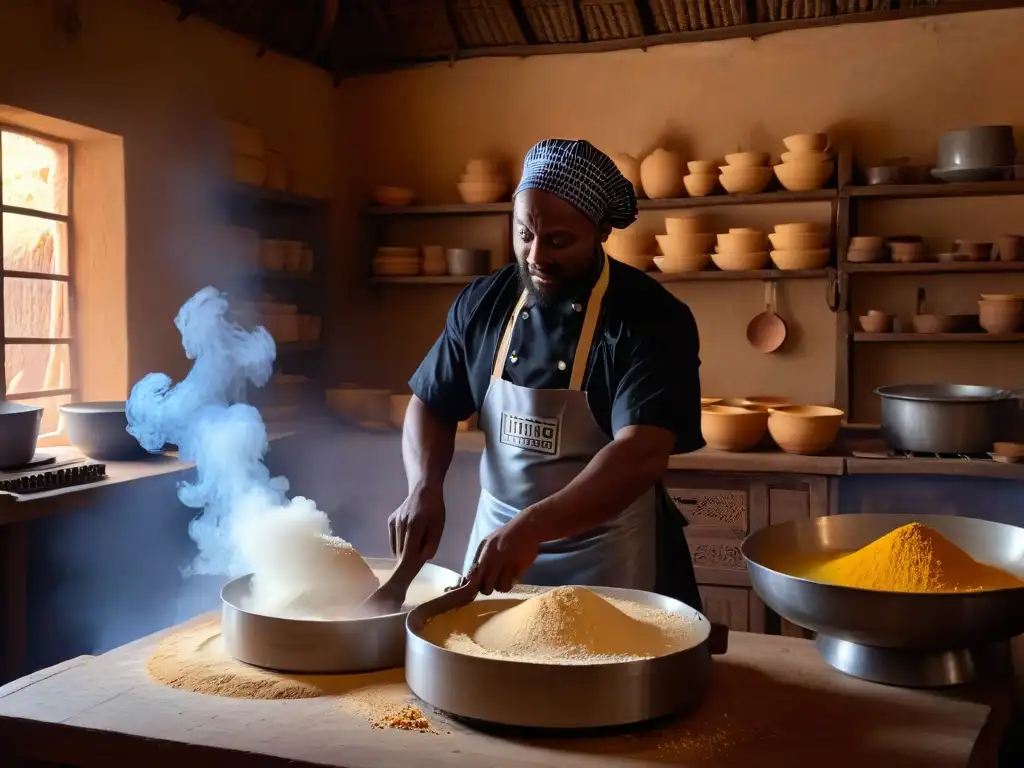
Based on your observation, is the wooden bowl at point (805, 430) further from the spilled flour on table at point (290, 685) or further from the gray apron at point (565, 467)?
the spilled flour on table at point (290, 685)

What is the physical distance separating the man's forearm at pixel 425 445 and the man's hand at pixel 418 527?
0.16m

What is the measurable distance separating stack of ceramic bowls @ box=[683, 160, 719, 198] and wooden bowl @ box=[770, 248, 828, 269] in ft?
1.43

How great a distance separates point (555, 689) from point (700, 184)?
3.54 meters

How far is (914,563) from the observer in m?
1.44

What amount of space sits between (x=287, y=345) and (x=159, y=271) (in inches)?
29.5

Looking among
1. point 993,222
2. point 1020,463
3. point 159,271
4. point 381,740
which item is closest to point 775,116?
point 993,222

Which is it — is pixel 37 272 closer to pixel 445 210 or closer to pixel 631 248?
pixel 445 210

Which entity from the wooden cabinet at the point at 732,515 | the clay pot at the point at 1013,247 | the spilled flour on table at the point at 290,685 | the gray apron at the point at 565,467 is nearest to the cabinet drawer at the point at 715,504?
the wooden cabinet at the point at 732,515

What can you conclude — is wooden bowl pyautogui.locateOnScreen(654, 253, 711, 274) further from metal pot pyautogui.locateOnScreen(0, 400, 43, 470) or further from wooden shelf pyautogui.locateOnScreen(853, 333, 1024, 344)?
metal pot pyautogui.locateOnScreen(0, 400, 43, 470)

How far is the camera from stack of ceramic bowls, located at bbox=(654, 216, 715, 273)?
4406mm

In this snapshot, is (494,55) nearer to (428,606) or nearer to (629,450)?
(629,450)

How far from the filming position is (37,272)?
3496mm

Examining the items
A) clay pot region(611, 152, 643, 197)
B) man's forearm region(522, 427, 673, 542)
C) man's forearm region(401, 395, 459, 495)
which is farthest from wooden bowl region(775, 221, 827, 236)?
man's forearm region(522, 427, 673, 542)

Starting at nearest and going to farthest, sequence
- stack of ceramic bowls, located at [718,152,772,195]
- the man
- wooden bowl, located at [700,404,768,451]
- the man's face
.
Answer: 1. the man
2. the man's face
3. wooden bowl, located at [700,404,768,451]
4. stack of ceramic bowls, located at [718,152,772,195]
